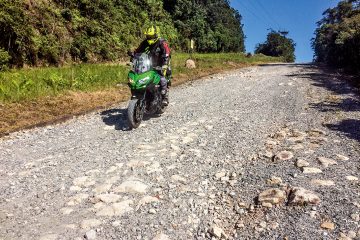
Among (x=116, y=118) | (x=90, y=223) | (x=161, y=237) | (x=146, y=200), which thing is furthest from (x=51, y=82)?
(x=161, y=237)

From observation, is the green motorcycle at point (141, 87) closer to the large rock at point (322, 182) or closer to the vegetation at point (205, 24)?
the large rock at point (322, 182)

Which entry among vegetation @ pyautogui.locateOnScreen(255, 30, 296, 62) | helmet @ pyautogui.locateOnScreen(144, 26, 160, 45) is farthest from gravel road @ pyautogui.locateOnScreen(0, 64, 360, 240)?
vegetation @ pyautogui.locateOnScreen(255, 30, 296, 62)

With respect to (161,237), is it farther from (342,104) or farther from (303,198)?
(342,104)

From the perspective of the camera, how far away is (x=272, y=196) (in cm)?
500

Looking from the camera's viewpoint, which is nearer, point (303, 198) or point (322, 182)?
point (303, 198)

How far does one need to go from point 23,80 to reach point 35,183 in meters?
8.14

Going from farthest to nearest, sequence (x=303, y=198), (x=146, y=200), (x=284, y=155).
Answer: (x=284, y=155) → (x=146, y=200) → (x=303, y=198)

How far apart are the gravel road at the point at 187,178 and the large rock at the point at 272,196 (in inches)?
0.6

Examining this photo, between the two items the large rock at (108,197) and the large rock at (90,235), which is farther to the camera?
the large rock at (108,197)

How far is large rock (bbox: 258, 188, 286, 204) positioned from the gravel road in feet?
0.05

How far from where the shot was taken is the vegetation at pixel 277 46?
9456 cm

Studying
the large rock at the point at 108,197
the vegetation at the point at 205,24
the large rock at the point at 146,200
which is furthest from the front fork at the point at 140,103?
the vegetation at the point at 205,24

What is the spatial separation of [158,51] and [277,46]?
299 ft

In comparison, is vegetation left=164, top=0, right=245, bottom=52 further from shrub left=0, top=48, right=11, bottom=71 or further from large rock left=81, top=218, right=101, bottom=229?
large rock left=81, top=218, right=101, bottom=229
